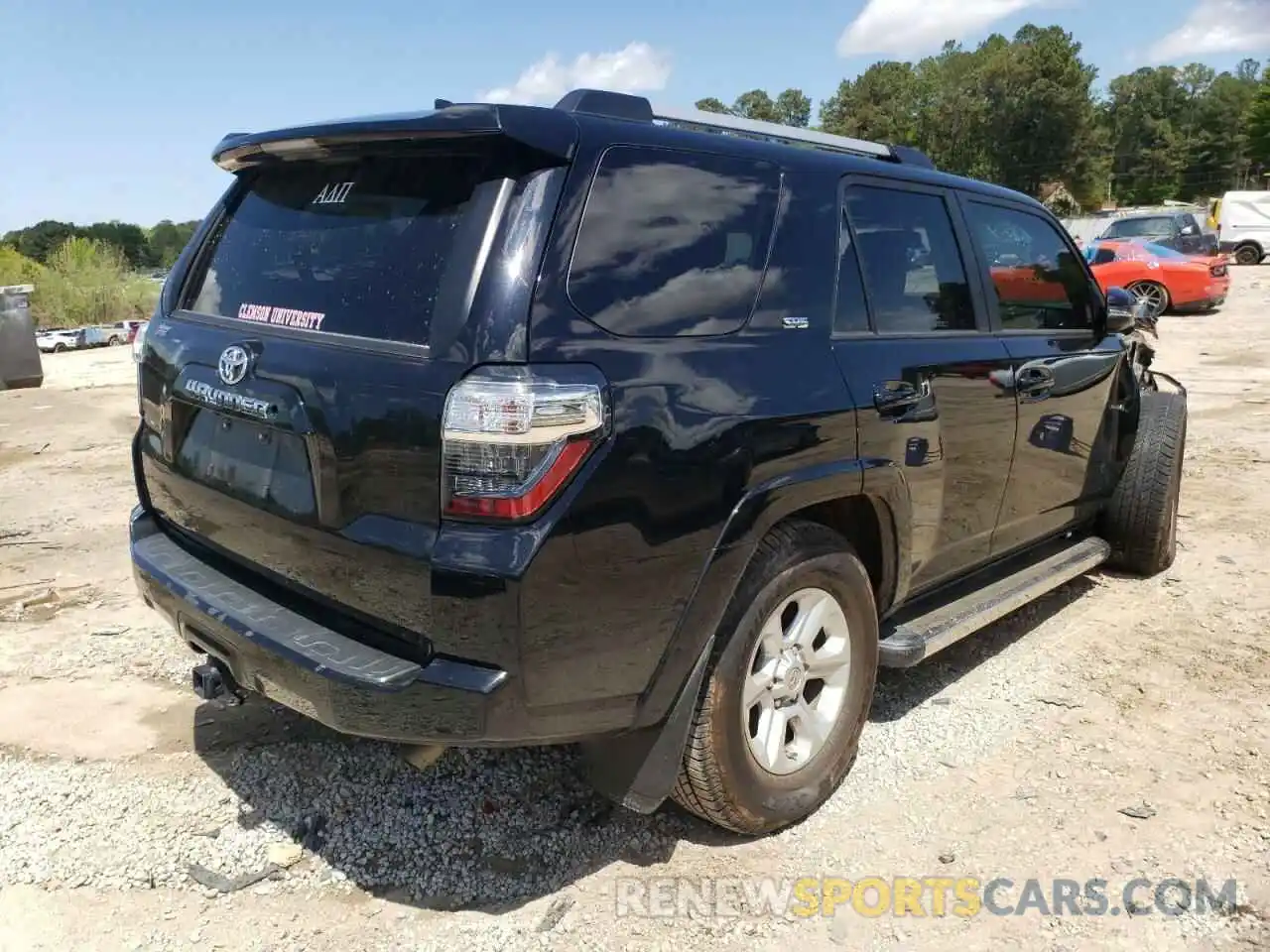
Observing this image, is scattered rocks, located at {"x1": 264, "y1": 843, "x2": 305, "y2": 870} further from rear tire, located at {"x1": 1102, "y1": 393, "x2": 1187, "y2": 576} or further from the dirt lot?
rear tire, located at {"x1": 1102, "y1": 393, "x2": 1187, "y2": 576}

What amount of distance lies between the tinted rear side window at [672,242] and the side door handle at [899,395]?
0.53m

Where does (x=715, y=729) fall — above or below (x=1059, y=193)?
below

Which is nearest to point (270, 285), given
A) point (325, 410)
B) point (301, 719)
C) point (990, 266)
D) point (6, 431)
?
point (325, 410)

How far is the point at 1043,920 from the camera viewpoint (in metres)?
2.58

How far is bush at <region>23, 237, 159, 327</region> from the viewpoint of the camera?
1505 inches

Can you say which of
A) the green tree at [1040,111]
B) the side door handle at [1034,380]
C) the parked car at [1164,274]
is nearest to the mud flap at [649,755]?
the side door handle at [1034,380]

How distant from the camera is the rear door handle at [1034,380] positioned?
370cm

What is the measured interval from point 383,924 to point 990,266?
3030 mm

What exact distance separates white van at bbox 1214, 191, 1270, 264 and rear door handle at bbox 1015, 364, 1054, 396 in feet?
94.4

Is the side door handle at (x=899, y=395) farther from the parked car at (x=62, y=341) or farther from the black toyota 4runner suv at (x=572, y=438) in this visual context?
the parked car at (x=62, y=341)

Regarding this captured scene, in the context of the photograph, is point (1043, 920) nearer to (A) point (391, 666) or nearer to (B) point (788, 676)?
(B) point (788, 676)

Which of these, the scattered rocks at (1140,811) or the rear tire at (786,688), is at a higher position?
the rear tire at (786,688)

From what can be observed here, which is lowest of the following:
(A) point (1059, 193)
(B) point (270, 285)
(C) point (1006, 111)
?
(B) point (270, 285)

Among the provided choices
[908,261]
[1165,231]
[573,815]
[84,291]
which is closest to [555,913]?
[573,815]
